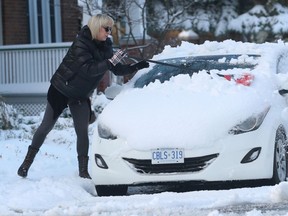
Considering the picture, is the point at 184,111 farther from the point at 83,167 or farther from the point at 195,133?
the point at 83,167

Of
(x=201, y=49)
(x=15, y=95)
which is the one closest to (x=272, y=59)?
(x=201, y=49)

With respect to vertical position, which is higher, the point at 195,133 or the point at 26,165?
the point at 195,133

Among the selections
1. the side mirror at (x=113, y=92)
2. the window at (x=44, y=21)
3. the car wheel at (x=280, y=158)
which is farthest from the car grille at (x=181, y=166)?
the window at (x=44, y=21)

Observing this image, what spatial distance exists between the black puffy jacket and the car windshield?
0.54 meters

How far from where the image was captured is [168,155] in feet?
20.3

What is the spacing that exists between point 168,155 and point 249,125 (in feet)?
2.61

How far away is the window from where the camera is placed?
53.9 ft

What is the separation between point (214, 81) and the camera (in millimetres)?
6965

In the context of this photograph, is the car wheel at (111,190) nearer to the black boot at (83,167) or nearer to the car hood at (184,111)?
the car hood at (184,111)

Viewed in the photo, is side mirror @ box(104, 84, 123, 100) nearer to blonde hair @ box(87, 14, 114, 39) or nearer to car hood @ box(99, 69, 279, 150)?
car hood @ box(99, 69, 279, 150)

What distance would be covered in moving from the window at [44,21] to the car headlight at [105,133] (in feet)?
33.3

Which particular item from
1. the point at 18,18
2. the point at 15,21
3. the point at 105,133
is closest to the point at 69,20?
the point at 18,18

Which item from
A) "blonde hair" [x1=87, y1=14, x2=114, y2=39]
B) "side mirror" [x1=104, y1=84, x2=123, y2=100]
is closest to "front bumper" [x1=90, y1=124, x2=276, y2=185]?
"side mirror" [x1=104, y1=84, x2=123, y2=100]

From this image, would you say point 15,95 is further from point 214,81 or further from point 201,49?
point 214,81
